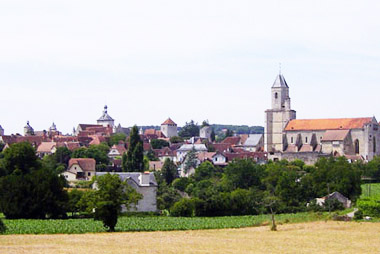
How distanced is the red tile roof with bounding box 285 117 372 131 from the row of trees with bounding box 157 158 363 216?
36215 mm

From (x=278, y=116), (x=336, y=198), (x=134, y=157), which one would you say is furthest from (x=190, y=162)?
(x=336, y=198)

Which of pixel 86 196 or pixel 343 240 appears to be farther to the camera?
pixel 86 196

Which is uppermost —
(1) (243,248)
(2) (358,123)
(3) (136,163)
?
(2) (358,123)

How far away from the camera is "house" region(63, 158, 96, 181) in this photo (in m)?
92.9

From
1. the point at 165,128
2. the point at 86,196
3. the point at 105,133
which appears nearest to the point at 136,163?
the point at 86,196

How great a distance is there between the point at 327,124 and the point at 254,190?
55.1m

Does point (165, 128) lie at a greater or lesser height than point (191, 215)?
greater

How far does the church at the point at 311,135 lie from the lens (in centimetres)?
12119

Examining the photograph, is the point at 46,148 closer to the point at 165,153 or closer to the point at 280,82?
the point at 165,153

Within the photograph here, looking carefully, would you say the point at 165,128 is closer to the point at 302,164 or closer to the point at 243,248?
the point at 302,164

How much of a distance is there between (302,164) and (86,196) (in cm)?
6235

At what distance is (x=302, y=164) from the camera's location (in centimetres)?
11144

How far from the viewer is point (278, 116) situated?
129125 mm

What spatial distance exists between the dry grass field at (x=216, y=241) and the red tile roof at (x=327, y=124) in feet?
246
